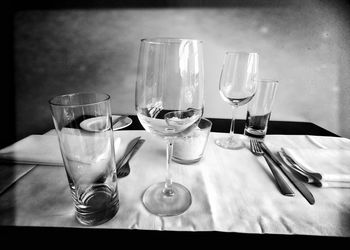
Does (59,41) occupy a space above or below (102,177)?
above

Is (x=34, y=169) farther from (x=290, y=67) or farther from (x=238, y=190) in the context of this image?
(x=290, y=67)

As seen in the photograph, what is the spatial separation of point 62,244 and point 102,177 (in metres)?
0.10

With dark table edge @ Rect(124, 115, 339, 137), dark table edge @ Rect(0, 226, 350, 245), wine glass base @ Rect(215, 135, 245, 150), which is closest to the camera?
dark table edge @ Rect(0, 226, 350, 245)

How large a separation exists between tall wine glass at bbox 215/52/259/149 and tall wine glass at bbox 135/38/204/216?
0.83 feet

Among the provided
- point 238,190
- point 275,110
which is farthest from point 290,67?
point 238,190

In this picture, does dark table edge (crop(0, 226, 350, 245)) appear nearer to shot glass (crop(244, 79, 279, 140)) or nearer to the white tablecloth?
the white tablecloth

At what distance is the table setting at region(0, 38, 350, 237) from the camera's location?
0.26 m

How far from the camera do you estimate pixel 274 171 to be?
15.0 inches

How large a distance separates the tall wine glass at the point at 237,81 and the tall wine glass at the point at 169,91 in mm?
252

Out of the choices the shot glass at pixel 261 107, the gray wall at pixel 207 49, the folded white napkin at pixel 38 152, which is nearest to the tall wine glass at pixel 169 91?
the folded white napkin at pixel 38 152

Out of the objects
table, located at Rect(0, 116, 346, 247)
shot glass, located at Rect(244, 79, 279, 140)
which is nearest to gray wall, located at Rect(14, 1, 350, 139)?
shot glass, located at Rect(244, 79, 279, 140)

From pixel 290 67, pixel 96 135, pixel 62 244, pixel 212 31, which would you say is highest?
pixel 212 31

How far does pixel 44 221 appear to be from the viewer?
0.26m

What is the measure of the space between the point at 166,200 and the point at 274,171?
0.22 m
